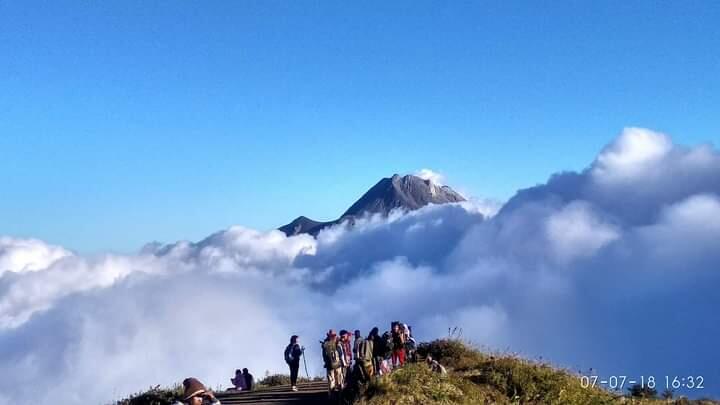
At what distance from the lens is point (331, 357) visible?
61.8ft

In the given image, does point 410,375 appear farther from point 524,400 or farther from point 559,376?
point 559,376

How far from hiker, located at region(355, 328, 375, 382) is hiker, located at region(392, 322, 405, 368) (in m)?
2.34

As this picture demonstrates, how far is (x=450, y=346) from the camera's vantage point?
2242 centimetres

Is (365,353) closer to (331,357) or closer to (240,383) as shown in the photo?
(331,357)

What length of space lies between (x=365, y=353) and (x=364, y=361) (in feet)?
2.87

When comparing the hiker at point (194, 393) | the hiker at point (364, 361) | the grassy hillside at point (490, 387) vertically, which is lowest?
the grassy hillside at point (490, 387)

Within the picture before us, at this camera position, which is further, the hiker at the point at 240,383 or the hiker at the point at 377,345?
the hiker at the point at 240,383

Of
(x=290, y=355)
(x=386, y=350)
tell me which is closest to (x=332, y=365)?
(x=386, y=350)

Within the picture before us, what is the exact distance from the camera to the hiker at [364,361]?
53.8ft

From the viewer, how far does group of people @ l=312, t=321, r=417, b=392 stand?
17750 mm

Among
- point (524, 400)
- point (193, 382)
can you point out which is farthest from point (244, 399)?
point (193, 382)

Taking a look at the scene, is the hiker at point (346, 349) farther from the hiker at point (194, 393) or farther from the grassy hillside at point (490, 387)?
the hiker at point (194, 393)

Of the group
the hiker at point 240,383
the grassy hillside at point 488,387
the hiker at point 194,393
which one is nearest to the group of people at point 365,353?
the grassy hillside at point 488,387

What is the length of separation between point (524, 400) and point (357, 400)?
149 inches
